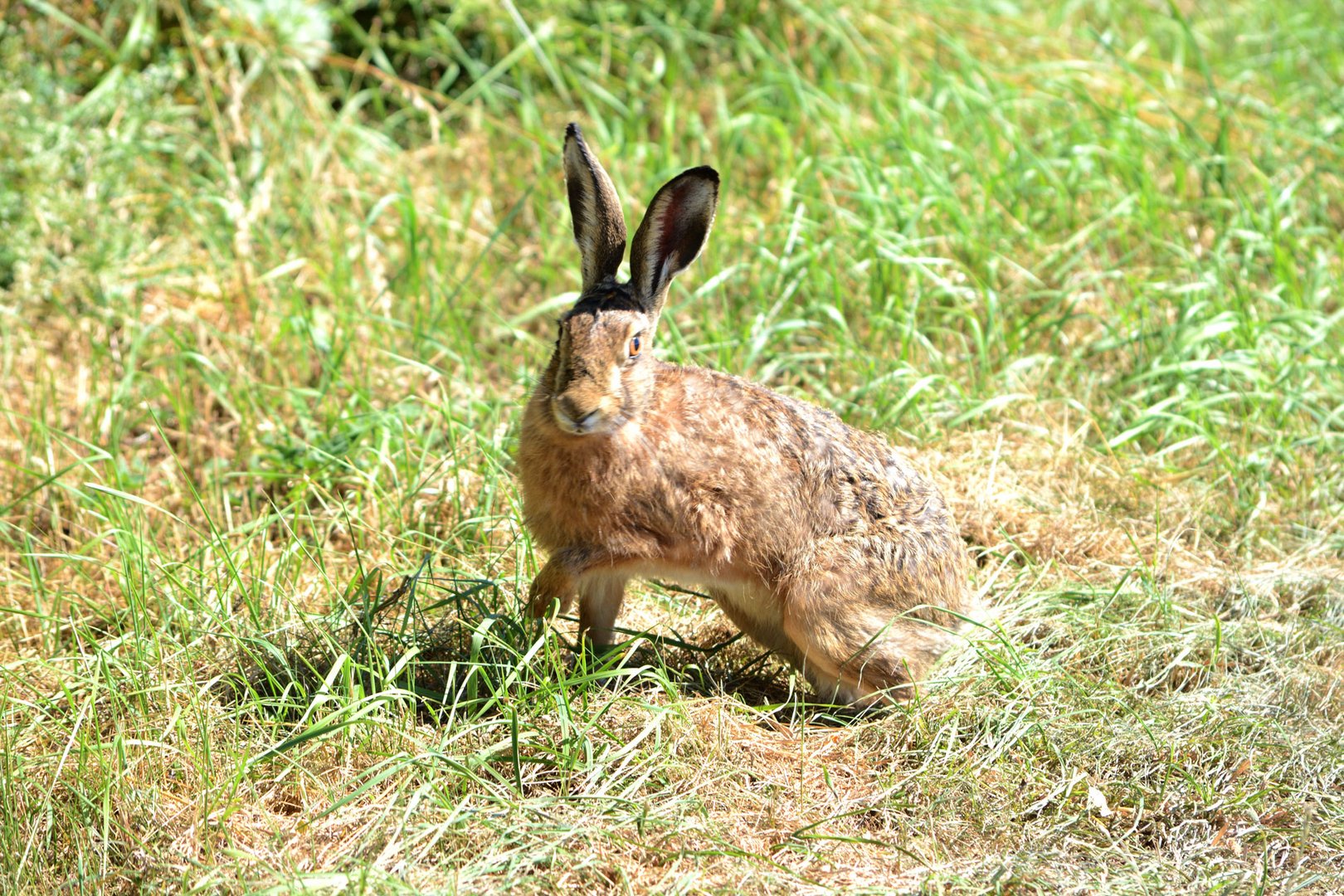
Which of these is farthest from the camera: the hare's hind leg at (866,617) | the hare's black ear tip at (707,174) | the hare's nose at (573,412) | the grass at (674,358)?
the hare's hind leg at (866,617)

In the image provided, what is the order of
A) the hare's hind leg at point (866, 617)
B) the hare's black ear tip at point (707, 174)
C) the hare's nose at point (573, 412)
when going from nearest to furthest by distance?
the hare's nose at point (573, 412) < the hare's black ear tip at point (707, 174) < the hare's hind leg at point (866, 617)

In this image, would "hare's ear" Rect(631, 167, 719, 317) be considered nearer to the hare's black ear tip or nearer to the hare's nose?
the hare's black ear tip

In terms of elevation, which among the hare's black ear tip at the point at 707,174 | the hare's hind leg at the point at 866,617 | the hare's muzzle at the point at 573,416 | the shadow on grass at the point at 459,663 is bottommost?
the shadow on grass at the point at 459,663

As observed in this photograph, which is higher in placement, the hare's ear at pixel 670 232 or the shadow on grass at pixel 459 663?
the hare's ear at pixel 670 232

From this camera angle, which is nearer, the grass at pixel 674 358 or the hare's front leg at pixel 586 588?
the grass at pixel 674 358

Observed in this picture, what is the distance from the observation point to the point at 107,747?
3.43m

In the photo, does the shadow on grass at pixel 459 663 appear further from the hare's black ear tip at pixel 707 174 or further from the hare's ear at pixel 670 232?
the hare's black ear tip at pixel 707 174

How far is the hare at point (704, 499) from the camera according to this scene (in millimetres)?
3783

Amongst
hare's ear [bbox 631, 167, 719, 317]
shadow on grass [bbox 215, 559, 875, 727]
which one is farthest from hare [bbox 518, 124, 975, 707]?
shadow on grass [bbox 215, 559, 875, 727]

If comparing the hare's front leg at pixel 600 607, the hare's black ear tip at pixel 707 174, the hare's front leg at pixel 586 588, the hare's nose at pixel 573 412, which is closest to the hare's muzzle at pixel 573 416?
the hare's nose at pixel 573 412

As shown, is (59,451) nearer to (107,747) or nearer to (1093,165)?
(107,747)

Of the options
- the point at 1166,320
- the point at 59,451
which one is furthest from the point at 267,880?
the point at 1166,320

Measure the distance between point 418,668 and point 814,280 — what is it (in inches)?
98.4

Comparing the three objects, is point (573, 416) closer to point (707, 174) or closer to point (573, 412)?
point (573, 412)
